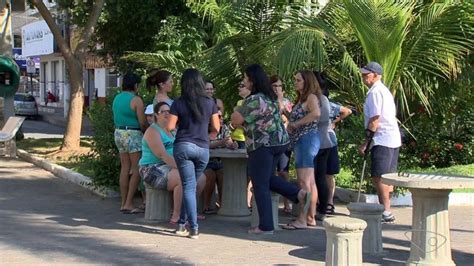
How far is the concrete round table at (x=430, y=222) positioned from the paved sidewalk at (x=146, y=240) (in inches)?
20.0

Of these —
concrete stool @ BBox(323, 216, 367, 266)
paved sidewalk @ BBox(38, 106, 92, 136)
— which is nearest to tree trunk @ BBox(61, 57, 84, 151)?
paved sidewalk @ BBox(38, 106, 92, 136)

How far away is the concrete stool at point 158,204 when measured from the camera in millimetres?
8164

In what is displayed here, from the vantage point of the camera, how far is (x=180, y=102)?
721 centimetres

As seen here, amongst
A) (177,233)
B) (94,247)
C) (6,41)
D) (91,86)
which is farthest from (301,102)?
(91,86)

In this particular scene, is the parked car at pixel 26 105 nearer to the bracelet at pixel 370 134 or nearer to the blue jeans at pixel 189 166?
the blue jeans at pixel 189 166

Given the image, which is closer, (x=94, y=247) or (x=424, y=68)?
(x=94, y=247)

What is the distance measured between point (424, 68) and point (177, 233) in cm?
459

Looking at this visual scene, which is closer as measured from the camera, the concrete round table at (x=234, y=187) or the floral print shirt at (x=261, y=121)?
the floral print shirt at (x=261, y=121)

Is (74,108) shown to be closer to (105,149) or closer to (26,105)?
(105,149)

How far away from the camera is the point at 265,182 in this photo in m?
7.38

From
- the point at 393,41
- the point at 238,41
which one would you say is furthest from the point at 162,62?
the point at 393,41

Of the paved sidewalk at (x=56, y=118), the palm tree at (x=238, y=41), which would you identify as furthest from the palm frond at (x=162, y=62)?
the paved sidewalk at (x=56, y=118)

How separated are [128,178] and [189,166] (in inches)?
78.4

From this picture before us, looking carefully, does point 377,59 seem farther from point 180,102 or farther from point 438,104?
point 180,102
